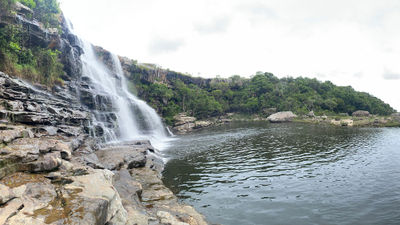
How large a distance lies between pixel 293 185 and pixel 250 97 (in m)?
79.7

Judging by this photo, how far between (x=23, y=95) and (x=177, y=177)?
1575cm

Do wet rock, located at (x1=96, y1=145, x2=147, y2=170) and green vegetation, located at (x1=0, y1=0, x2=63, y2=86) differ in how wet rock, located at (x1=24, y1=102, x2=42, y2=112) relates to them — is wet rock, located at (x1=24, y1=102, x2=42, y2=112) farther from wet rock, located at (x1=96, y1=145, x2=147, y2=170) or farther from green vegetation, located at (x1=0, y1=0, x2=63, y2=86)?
green vegetation, located at (x1=0, y1=0, x2=63, y2=86)

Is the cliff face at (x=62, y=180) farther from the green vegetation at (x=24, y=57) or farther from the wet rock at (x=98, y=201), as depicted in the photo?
the green vegetation at (x=24, y=57)

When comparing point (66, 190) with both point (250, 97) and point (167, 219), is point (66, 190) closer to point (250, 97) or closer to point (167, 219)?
point (167, 219)

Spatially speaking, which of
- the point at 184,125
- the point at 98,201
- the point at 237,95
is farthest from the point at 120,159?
the point at 237,95

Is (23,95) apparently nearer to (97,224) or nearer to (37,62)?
(37,62)

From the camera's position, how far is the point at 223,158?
21156mm

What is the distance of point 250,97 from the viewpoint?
9062cm

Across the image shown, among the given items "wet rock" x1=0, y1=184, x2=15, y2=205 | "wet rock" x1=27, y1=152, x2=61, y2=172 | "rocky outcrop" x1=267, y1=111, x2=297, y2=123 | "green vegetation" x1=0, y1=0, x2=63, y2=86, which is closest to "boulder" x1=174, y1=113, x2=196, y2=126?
"rocky outcrop" x1=267, y1=111, x2=297, y2=123

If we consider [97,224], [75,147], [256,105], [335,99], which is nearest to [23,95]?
[75,147]

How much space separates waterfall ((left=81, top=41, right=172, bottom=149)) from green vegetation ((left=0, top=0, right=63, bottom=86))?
5886mm

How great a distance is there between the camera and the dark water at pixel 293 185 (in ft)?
32.7

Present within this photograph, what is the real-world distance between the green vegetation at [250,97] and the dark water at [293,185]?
37846 millimetres

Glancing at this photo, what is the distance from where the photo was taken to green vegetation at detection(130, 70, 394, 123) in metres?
62.6
